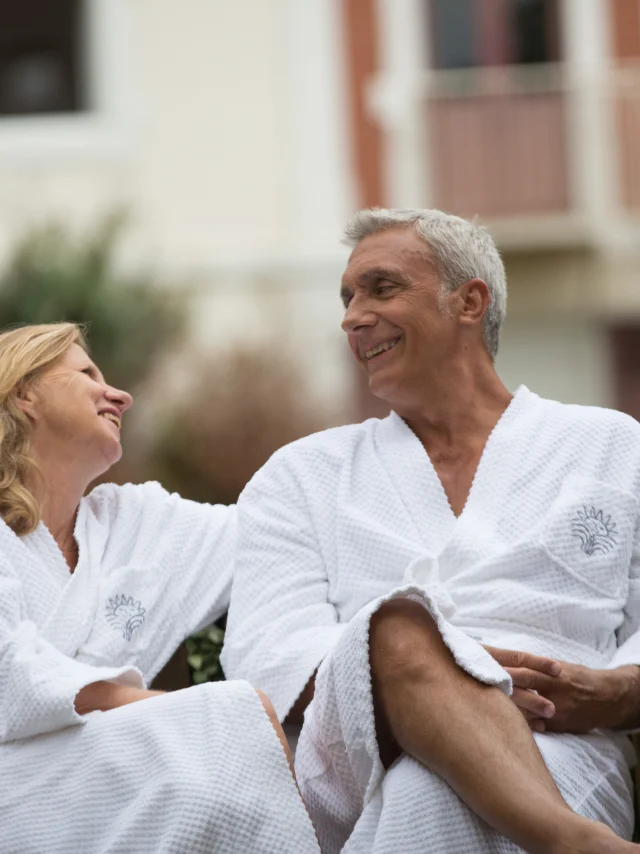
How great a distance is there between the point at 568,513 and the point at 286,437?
6.22 metres

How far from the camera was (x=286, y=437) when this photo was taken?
9.25 meters

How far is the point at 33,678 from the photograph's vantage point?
2746 mm

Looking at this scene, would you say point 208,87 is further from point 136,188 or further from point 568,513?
point 568,513

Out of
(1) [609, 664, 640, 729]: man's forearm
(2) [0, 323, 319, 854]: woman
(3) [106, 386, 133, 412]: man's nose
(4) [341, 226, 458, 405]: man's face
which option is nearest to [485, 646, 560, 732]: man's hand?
(1) [609, 664, 640, 729]: man's forearm

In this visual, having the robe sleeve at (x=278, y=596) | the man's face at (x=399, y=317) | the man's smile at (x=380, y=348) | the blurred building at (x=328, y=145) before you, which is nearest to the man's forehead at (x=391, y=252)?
the man's face at (x=399, y=317)

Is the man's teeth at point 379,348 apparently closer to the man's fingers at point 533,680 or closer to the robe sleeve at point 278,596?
the robe sleeve at point 278,596

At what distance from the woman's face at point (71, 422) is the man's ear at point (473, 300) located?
74cm

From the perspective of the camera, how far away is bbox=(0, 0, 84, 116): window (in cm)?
1031

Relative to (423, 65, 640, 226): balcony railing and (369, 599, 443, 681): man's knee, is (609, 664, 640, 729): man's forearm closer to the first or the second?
(369, 599, 443, 681): man's knee

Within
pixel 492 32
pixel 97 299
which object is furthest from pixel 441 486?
pixel 492 32

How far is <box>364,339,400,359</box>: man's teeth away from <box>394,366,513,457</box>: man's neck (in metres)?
0.11

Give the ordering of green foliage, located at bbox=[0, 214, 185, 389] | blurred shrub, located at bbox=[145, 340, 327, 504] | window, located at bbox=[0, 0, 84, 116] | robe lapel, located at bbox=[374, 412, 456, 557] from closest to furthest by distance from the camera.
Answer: robe lapel, located at bbox=[374, 412, 456, 557]
green foliage, located at bbox=[0, 214, 185, 389]
blurred shrub, located at bbox=[145, 340, 327, 504]
window, located at bbox=[0, 0, 84, 116]

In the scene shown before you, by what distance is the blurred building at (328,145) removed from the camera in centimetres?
1034

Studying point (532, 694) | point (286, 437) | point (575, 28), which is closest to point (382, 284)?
point (532, 694)
